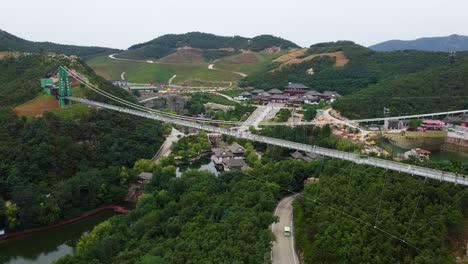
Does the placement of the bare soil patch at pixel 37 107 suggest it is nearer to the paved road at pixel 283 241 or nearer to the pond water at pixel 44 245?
the pond water at pixel 44 245

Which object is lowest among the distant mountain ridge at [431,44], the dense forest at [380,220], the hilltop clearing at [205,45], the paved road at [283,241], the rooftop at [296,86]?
the paved road at [283,241]

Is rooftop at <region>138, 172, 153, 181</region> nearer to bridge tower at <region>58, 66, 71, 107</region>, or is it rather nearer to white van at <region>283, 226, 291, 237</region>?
bridge tower at <region>58, 66, 71, 107</region>

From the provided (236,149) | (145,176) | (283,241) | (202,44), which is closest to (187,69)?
(202,44)

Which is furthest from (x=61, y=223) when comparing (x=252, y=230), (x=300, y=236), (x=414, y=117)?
(x=414, y=117)

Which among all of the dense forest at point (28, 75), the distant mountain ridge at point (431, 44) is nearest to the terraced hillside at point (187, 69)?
the dense forest at point (28, 75)

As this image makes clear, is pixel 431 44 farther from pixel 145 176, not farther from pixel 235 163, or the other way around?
pixel 145 176

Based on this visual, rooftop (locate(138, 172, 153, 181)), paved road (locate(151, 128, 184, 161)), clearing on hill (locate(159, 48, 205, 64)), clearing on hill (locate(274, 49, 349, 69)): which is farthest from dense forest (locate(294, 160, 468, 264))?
clearing on hill (locate(159, 48, 205, 64))
